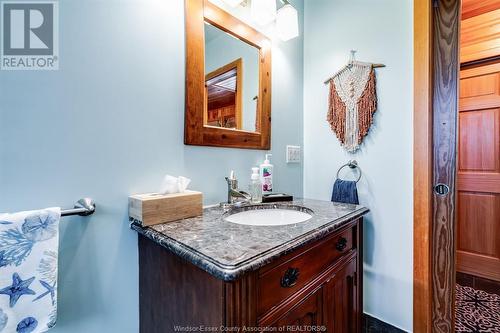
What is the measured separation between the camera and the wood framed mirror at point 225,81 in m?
0.99

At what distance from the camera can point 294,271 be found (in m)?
0.69

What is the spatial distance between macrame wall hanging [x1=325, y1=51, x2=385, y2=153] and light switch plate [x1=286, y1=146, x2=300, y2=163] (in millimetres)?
246

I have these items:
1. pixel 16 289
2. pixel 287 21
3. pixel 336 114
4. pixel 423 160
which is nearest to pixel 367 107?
pixel 336 114

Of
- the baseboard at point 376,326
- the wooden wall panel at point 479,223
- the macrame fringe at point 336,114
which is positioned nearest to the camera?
the baseboard at point 376,326

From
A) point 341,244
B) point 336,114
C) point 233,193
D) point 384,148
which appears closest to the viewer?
point 341,244

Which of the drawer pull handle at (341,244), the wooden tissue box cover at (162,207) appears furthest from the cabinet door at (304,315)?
the wooden tissue box cover at (162,207)

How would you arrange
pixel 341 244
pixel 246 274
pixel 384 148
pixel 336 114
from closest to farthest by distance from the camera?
pixel 246 274
pixel 341 244
pixel 384 148
pixel 336 114

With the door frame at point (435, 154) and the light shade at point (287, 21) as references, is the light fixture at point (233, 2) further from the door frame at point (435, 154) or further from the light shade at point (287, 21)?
the door frame at point (435, 154)

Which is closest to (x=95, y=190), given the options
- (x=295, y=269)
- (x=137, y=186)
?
(x=137, y=186)

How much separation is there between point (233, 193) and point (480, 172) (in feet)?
6.78

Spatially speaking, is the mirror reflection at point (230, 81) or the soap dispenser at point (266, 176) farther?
the soap dispenser at point (266, 176)

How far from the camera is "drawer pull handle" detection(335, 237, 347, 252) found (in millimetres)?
915

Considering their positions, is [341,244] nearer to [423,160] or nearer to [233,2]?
[423,160]

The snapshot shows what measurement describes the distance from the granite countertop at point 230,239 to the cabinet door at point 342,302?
22 cm
